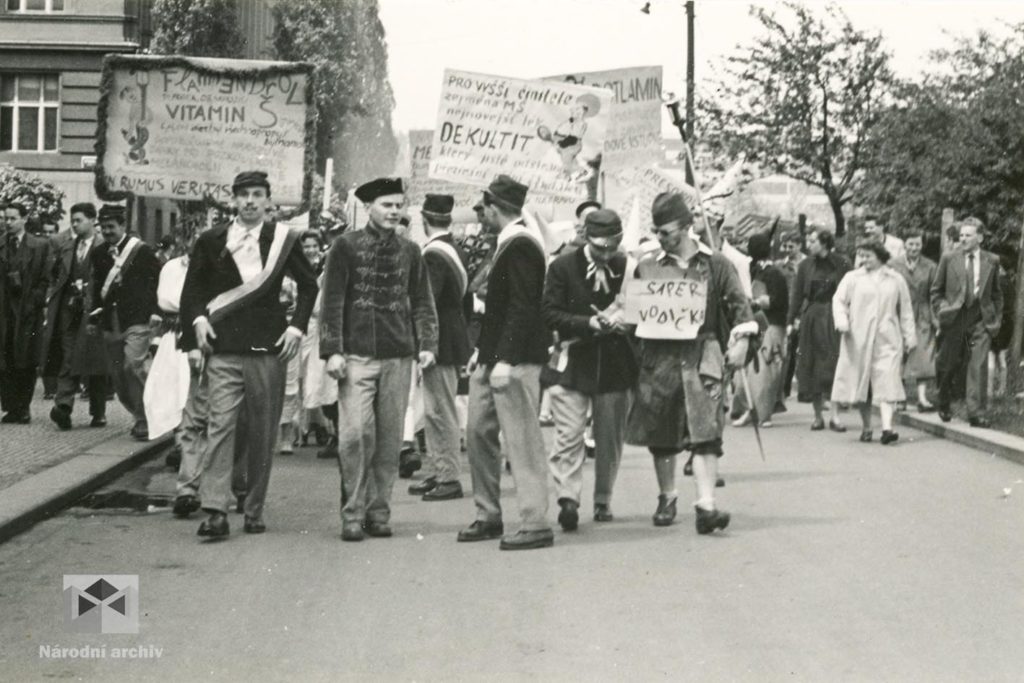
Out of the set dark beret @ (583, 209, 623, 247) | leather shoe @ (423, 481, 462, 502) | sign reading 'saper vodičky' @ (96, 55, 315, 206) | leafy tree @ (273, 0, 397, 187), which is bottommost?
leather shoe @ (423, 481, 462, 502)

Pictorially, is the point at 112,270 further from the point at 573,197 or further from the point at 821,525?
the point at 821,525

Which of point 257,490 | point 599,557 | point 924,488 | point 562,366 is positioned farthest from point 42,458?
point 924,488

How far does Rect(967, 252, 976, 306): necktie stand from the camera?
52.3 feet

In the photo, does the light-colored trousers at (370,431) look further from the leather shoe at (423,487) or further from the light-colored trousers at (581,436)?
the leather shoe at (423,487)

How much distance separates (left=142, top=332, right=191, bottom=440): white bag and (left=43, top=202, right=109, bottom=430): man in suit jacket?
270 cm

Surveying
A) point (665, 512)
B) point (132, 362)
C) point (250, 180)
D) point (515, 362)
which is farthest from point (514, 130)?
point (515, 362)

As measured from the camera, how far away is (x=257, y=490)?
385 inches

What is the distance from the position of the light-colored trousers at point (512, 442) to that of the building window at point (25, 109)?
297 inches

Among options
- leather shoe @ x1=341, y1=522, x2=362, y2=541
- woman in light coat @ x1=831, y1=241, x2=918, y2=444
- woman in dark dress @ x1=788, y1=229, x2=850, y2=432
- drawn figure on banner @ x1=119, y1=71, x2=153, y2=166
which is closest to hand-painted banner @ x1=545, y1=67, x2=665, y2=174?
woman in dark dress @ x1=788, y1=229, x2=850, y2=432

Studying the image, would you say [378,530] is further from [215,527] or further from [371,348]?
[371,348]

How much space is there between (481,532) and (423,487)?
7.46 feet

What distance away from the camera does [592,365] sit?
10.1 metres

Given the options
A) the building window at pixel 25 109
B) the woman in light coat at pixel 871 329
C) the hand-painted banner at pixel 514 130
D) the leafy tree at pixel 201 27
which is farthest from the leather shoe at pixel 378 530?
→ the leafy tree at pixel 201 27

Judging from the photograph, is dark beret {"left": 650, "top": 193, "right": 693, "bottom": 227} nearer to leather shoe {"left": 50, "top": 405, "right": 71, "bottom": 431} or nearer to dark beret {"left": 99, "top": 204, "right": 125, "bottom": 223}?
dark beret {"left": 99, "top": 204, "right": 125, "bottom": 223}
